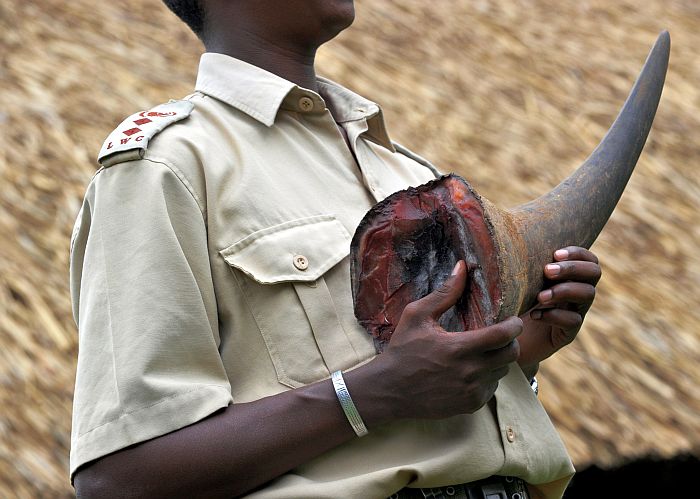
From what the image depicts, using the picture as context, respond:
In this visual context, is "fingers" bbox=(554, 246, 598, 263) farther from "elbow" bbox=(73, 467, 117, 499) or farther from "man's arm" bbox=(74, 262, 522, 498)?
"elbow" bbox=(73, 467, 117, 499)

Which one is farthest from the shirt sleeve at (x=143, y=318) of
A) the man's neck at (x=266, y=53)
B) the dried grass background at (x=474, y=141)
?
the dried grass background at (x=474, y=141)

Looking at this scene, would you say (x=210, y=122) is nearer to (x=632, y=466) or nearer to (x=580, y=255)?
(x=580, y=255)

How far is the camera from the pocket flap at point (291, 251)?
1.25 meters

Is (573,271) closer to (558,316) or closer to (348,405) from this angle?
(558,316)

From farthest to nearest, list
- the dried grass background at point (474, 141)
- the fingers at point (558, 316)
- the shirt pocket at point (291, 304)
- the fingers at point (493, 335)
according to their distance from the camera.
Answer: the dried grass background at point (474, 141)
the fingers at point (558, 316)
the shirt pocket at point (291, 304)
the fingers at point (493, 335)

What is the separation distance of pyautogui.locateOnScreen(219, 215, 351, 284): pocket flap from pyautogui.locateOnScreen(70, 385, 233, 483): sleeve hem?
0.53 ft

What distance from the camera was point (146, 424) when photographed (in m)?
1.15

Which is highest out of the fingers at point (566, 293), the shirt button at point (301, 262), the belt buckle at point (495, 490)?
the shirt button at point (301, 262)

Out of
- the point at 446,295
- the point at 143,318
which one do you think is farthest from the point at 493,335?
the point at 143,318

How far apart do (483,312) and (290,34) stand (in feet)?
1.92

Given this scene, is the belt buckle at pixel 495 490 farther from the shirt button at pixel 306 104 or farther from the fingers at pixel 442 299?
the shirt button at pixel 306 104

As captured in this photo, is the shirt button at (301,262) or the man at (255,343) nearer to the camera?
the man at (255,343)

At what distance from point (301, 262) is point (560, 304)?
371 mm

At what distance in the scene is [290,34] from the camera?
1.53 m
